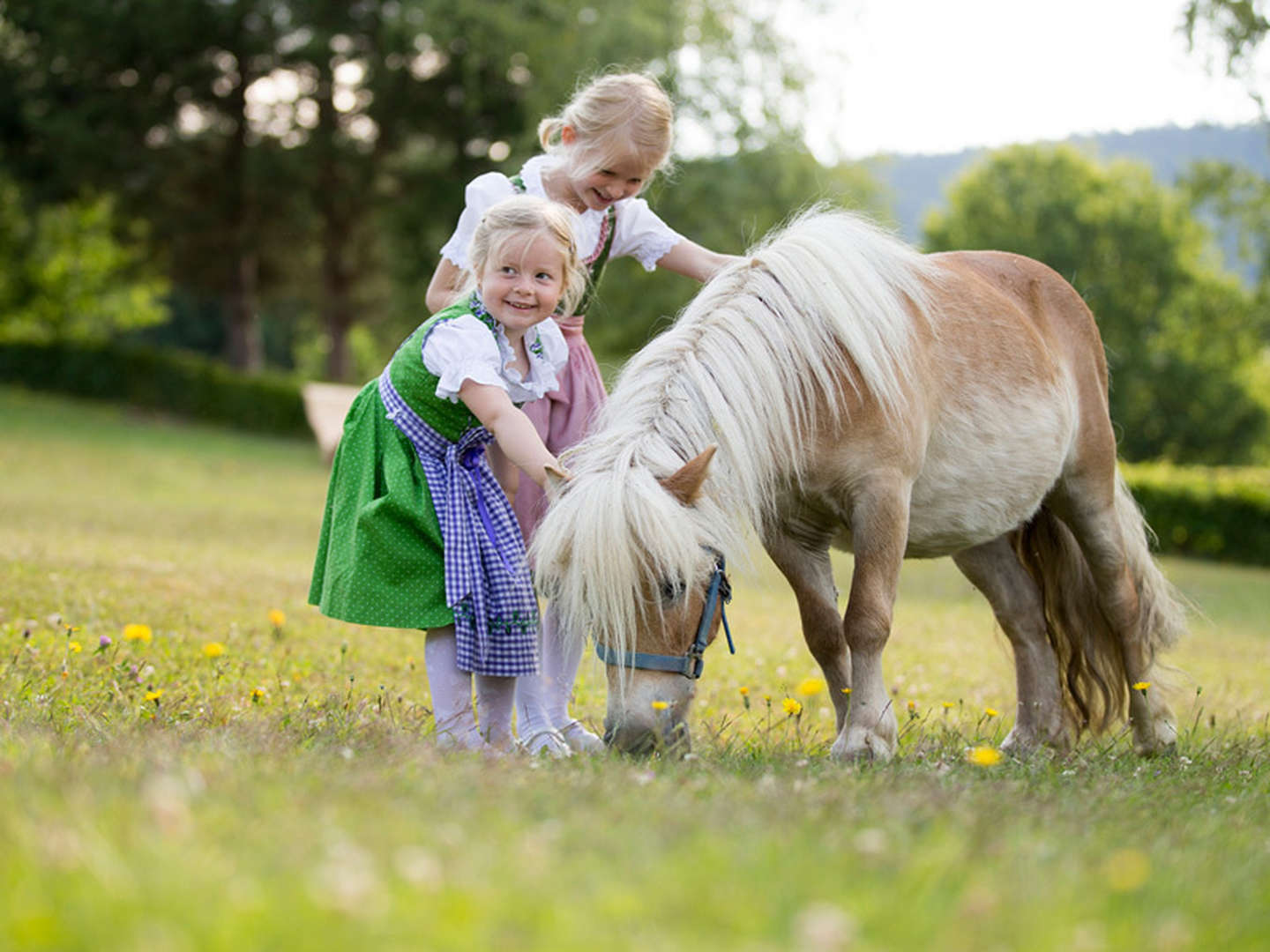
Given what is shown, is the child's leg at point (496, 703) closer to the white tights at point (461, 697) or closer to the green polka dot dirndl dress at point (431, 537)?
the white tights at point (461, 697)

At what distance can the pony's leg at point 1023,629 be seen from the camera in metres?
5.85

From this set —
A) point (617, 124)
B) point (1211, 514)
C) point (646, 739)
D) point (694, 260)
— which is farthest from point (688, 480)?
point (1211, 514)

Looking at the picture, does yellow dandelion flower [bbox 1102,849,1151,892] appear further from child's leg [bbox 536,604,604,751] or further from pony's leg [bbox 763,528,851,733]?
child's leg [bbox 536,604,604,751]

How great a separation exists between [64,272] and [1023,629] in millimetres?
42009

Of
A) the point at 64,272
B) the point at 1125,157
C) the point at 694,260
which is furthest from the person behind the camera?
the point at 1125,157

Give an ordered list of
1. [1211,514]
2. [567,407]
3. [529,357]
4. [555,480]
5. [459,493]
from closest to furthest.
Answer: [555,480] → [459,493] → [529,357] → [567,407] → [1211,514]

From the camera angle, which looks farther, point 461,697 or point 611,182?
point 611,182

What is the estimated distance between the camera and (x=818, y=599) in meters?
4.87

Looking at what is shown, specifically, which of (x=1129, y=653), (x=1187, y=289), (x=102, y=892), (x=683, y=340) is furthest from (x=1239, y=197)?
(x=1187, y=289)

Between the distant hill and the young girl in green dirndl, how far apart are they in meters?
1.65

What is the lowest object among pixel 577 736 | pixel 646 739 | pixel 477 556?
pixel 577 736

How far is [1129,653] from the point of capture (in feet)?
19.5

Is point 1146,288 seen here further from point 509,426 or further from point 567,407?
point 509,426

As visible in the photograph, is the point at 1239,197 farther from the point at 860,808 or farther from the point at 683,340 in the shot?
the point at 860,808
